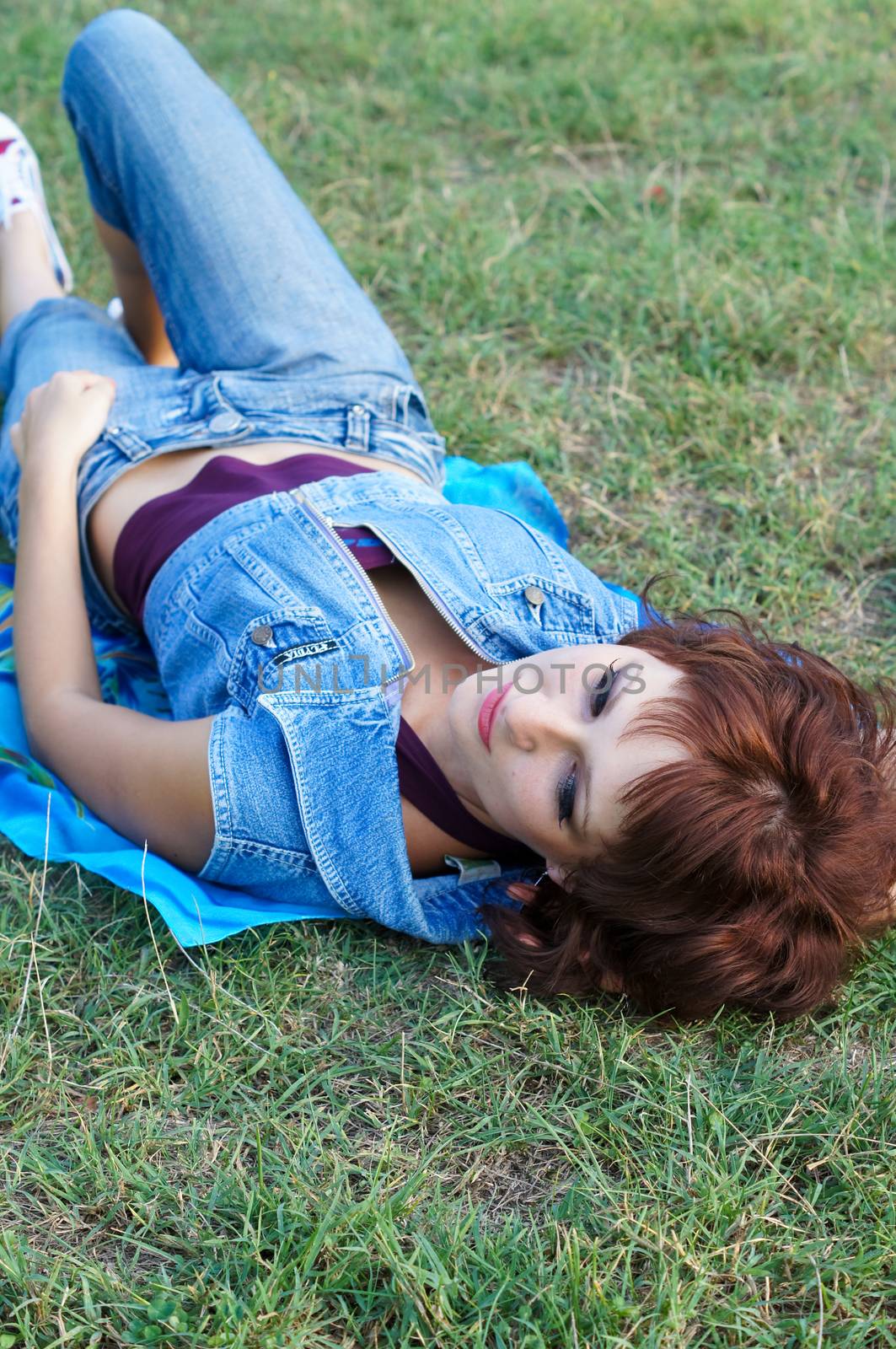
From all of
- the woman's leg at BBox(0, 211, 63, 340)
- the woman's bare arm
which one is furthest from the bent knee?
the woman's bare arm

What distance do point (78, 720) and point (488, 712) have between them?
3.23 ft

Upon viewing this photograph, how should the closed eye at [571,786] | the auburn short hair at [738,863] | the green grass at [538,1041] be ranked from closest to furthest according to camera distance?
the green grass at [538,1041]
the auburn short hair at [738,863]
the closed eye at [571,786]

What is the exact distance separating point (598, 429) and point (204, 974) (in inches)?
89.6

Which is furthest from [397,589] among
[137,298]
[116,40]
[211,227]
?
[116,40]

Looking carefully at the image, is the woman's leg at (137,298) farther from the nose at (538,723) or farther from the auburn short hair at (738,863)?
the auburn short hair at (738,863)

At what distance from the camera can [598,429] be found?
3.97 m

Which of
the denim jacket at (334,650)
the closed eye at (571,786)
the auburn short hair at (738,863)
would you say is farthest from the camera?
the denim jacket at (334,650)

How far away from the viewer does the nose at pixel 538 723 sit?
2.38 meters

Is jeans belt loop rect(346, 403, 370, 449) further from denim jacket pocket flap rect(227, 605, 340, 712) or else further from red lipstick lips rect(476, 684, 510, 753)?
red lipstick lips rect(476, 684, 510, 753)

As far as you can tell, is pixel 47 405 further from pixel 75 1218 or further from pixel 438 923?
pixel 75 1218

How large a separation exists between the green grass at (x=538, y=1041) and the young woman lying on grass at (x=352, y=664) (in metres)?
0.21

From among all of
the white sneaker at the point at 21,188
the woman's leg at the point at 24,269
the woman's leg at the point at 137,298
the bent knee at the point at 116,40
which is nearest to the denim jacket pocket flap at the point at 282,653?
the woman's leg at the point at 137,298

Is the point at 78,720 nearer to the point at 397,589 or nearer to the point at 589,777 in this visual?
the point at 397,589

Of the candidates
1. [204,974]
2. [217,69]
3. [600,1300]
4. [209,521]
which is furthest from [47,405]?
[217,69]
